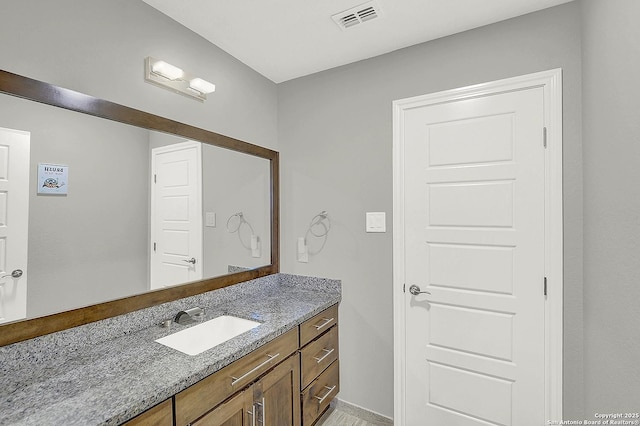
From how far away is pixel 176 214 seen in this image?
1.73 m

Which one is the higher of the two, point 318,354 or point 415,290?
point 415,290

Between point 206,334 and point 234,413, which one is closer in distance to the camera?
point 234,413

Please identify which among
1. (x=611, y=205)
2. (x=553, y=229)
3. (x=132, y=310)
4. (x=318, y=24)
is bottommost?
(x=132, y=310)

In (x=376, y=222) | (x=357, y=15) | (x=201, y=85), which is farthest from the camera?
(x=376, y=222)

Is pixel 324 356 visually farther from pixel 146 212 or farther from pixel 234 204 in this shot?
pixel 146 212

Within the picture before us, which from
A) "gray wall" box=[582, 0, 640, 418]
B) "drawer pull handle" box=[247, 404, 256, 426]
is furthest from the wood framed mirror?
"gray wall" box=[582, 0, 640, 418]

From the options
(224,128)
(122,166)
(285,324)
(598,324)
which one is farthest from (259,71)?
(598,324)

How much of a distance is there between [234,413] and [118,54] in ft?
5.70

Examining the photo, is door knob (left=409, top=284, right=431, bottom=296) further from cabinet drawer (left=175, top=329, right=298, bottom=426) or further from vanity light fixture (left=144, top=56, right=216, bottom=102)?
vanity light fixture (left=144, top=56, right=216, bottom=102)

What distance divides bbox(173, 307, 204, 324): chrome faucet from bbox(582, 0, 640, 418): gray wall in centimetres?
186

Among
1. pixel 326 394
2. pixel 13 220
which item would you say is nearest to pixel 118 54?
pixel 13 220

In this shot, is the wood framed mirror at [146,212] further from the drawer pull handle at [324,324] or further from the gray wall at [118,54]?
the drawer pull handle at [324,324]

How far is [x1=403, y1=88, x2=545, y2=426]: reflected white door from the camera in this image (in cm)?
165

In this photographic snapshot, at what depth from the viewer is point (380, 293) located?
81.3 inches
